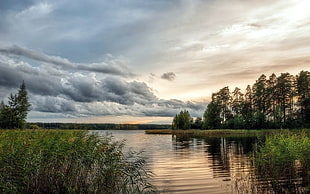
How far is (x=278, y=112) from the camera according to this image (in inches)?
2987

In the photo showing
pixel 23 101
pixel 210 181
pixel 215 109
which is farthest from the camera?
pixel 215 109

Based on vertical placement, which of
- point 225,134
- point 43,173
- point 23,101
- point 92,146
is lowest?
point 225,134

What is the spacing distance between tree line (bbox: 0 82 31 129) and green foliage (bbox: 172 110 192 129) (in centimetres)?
6117

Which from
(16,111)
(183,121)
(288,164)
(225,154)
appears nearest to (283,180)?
(288,164)

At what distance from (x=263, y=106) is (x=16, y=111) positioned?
86.4 meters

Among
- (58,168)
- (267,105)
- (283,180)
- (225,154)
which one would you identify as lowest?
(225,154)

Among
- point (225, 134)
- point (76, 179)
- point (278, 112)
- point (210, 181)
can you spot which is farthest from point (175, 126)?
point (76, 179)

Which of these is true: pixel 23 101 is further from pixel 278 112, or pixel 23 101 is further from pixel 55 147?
pixel 278 112

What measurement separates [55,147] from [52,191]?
163 centimetres

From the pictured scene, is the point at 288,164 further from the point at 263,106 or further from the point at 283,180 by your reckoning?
the point at 263,106

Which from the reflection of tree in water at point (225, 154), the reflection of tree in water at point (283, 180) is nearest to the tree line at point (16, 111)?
the reflection of tree in water at point (225, 154)

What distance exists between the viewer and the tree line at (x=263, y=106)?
78.8m

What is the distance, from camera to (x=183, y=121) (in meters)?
105

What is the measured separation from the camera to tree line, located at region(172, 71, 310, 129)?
78750 millimetres
